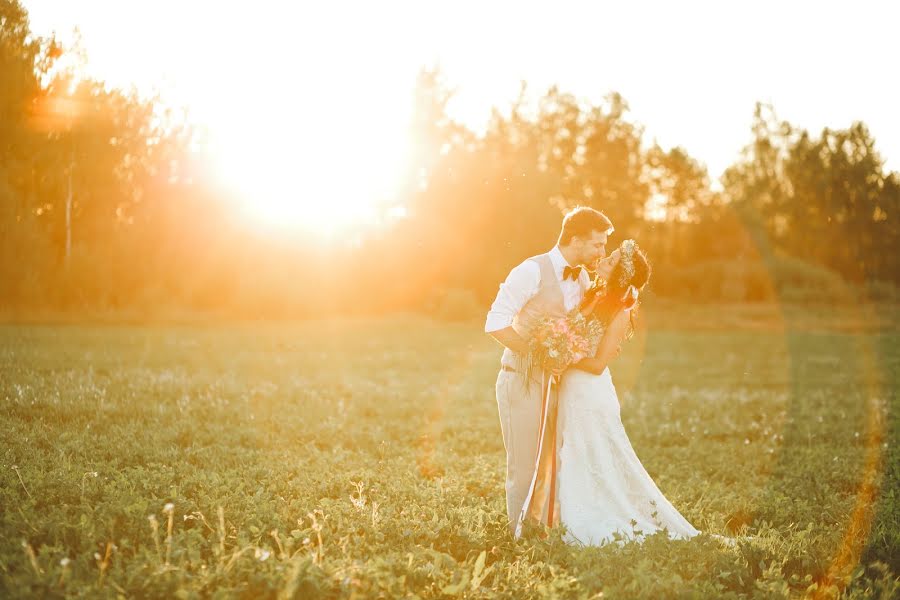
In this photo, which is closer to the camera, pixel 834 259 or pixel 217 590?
pixel 217 590

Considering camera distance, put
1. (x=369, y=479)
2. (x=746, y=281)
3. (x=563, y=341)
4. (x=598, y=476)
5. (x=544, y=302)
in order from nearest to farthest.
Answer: (x=563, y=341) < (x=598, y=476) < (x=544, y=302) < (x=369, y=479) < (x=746, y=281)

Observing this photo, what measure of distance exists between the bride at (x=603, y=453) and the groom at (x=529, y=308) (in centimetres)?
18

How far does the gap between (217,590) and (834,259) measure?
61546 mm

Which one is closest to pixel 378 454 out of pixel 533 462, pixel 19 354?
pixel 533 462

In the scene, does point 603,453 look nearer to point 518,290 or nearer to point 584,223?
point 518,290

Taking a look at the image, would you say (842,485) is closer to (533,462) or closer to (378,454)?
(533,462)

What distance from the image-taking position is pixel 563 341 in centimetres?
680

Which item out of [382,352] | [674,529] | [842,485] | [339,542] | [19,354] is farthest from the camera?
[382,352]

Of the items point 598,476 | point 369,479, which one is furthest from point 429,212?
point 598,476

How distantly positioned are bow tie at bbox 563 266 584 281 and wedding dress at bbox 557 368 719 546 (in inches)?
33.5

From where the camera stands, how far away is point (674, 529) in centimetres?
709

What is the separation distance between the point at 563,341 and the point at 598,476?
1272 mm

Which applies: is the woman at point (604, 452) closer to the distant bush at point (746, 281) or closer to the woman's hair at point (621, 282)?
the woman's hair at point (621, 282)

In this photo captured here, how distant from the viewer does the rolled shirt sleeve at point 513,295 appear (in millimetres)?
6922
